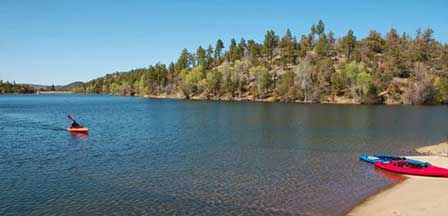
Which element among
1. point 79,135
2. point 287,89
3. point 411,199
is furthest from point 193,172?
point 287,89

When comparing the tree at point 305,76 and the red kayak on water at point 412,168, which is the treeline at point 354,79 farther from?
the red kayak on water at point 412,168

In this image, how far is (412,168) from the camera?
30859 millimetres

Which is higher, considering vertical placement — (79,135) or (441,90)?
(441,90)

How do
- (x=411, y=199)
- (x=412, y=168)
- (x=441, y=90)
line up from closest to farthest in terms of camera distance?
(x=411, y=199), (x=412, y=168), (x=441, y=90)

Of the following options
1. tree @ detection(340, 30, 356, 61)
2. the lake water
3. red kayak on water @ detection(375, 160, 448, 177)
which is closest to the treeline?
tree @ detection(340, 30, 356, 61)

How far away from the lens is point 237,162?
35.2 m

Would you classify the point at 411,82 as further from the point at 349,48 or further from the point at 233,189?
the point at 233,189

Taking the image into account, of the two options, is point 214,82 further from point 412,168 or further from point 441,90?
point 412,168

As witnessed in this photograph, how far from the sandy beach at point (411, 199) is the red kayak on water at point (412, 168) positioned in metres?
0.63

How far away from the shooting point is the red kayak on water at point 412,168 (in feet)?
96.6

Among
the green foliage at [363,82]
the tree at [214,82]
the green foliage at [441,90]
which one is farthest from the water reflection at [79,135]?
the green foliage at [441,90]

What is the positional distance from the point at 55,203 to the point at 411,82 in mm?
149369

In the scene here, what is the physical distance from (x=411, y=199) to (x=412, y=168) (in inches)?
353

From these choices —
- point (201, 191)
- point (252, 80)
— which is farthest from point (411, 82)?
point (201, 191)
